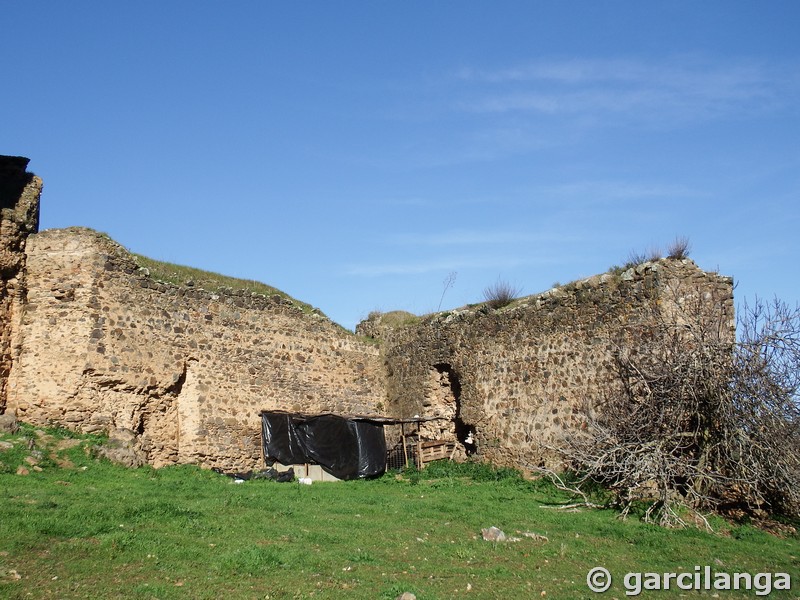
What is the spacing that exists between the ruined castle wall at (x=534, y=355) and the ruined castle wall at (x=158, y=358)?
7.70 feet

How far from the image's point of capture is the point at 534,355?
15156 mm

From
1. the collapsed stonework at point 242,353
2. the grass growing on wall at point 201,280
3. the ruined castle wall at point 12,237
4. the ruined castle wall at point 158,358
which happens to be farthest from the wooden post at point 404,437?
the ruined castle wall at point 12,237

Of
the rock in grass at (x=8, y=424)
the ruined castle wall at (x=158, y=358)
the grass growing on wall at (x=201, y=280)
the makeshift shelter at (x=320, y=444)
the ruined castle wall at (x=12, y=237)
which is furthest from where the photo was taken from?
the makeshift shelter at (x=320, y=444)

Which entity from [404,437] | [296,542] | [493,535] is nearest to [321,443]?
[404,437]

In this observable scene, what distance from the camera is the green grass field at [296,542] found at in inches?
260

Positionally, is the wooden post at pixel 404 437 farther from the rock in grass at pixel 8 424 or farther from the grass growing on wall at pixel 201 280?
the rock in grass at pixel 8 424

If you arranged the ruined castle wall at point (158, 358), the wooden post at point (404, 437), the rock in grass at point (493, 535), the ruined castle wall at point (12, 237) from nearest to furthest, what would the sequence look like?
the rock in grass at point (493, 535)
the ruined castle wall at point (12, 237)
the ruined castle wall at point (158, 358)
the wooden post at point (404, 437)

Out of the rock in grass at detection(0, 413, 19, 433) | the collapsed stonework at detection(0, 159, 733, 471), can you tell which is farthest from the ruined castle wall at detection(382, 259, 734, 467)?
the rock in grass at detection(0, 413, 19, 433)

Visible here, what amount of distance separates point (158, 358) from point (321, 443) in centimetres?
395

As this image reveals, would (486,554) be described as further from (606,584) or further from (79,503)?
(79,503)

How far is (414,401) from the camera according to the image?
59.0 feet

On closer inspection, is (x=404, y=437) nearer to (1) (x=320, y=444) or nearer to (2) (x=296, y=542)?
(1) (x=320, y=444)

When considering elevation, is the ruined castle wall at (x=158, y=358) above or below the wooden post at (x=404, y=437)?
A: above

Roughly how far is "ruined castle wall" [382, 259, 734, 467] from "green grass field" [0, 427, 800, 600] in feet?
7.71
